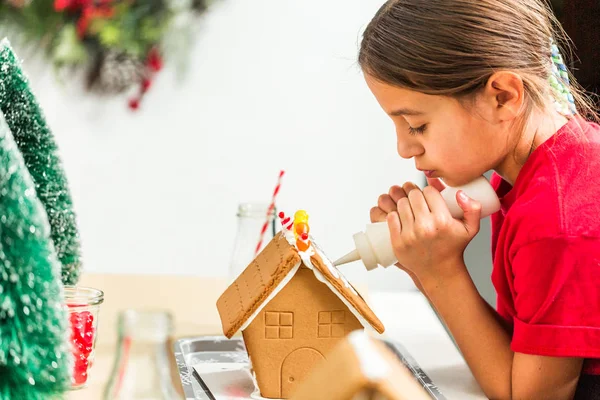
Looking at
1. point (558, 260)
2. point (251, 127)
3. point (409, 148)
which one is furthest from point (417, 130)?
point (251, 127)

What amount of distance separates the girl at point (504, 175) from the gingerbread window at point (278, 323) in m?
0.21

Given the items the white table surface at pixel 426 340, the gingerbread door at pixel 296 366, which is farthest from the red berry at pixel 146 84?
the gingerbread door at pixel 296 366

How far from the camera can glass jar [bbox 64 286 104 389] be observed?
0.79m

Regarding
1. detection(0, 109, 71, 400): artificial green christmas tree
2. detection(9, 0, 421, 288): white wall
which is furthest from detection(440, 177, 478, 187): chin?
detection(9, 0, 421, 288): white wall

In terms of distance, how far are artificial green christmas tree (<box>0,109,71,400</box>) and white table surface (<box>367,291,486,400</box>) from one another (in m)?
0.49

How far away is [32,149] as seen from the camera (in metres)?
0.90

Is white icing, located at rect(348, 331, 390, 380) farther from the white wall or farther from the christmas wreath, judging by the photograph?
the christmas wreath

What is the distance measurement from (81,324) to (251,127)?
2136mm

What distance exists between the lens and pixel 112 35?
2.86 m

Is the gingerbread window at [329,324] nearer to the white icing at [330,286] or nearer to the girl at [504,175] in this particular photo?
the white icing at [330,286]

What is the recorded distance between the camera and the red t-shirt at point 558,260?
33.2 inches

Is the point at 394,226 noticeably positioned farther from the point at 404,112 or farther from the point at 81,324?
the point at 81,324

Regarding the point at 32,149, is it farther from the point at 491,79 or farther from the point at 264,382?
the point at 491,79

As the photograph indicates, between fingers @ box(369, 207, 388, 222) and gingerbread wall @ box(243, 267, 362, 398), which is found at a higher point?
gingerbread wall @ box(243, 267, 362, 398)
